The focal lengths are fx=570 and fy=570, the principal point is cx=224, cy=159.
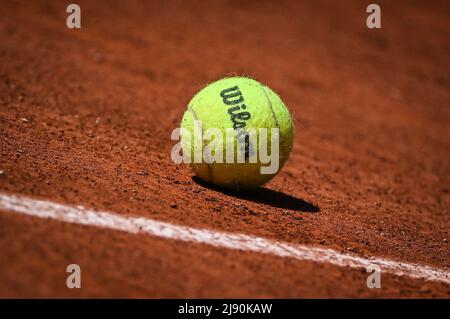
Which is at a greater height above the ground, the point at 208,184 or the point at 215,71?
the point at 215,71

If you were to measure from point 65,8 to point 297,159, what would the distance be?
6907 millimetres

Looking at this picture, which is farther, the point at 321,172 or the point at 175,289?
the point at 321,172

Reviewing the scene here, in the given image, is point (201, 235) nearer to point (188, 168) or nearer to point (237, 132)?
point (237, 132)

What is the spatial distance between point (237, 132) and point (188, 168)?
108 centimetres

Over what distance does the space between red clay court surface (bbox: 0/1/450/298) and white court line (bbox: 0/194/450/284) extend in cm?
7

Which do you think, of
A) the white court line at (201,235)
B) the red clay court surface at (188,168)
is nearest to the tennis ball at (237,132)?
the red clay court surface at (188,168)

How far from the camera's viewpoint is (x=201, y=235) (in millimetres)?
3494

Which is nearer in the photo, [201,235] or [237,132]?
[201,235]

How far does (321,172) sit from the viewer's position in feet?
21.0

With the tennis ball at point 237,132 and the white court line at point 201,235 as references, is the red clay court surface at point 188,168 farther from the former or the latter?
the tennis ball at point 237,132

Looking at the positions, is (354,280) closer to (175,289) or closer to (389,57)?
(175,289)

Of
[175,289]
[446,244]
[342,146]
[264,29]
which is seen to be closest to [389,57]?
[264,29]

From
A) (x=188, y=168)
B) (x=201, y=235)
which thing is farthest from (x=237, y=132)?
(x=188, y=168)

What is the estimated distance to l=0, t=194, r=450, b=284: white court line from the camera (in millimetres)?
3264
